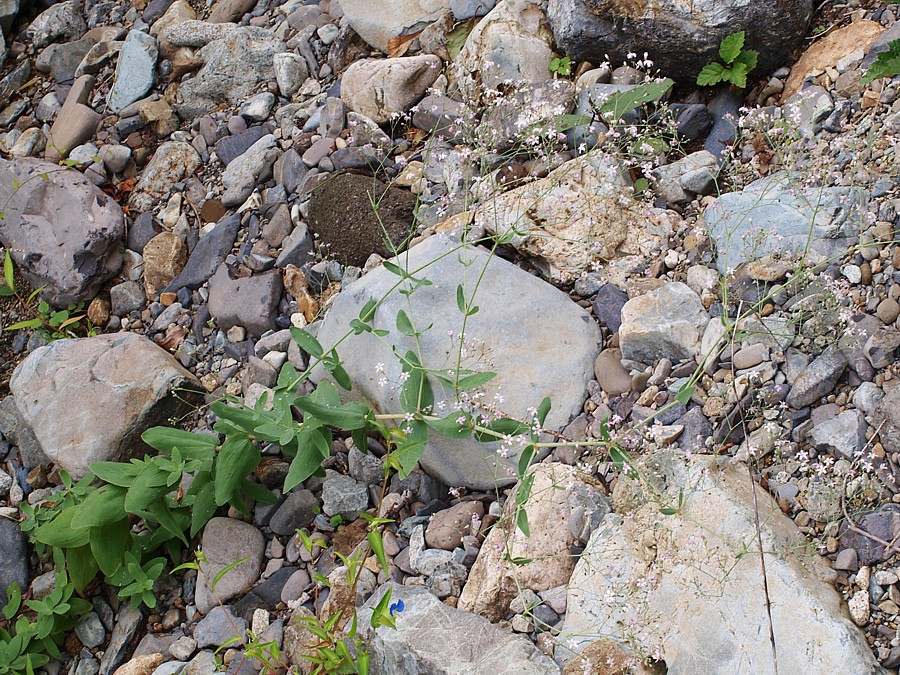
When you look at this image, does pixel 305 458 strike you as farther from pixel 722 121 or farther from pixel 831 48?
pixel 831 48

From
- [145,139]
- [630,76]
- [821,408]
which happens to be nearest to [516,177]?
[630,76]

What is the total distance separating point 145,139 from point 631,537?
3.83 m

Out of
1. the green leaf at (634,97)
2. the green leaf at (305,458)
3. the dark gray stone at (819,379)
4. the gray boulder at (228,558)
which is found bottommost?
the gray boulder at (228,558)

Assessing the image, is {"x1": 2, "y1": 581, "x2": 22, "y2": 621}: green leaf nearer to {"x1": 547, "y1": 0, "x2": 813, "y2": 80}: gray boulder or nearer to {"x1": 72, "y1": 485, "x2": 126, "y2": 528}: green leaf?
{"x1": 72, "y1": 485, "x2": 126, "y2": 528}: green leaf

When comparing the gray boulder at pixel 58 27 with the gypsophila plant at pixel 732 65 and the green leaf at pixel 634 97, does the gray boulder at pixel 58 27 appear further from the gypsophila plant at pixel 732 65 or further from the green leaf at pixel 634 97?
the gypsophila plant at pixel 732 65

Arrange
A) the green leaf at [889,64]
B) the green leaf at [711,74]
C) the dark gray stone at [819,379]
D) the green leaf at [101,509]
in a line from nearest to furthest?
the dark gray stone at [819,379] < the green leaf at [889,64] < the green leaf at [101,509] < the green leaf at [711,74]

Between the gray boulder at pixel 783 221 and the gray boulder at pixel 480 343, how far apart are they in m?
0.65

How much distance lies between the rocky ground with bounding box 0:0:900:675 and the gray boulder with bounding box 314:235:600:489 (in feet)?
0.04

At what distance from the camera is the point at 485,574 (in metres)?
2.73

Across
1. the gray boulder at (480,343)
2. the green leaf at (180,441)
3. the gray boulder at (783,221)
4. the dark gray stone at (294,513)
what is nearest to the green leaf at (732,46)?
the gray boulder at (783,221)

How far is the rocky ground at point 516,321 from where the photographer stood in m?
2.52

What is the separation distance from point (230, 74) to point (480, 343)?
9.07 feet

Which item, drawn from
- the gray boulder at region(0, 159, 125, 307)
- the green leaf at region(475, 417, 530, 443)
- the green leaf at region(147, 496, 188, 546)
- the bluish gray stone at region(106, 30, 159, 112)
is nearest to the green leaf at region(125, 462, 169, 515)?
the green leaf at region(147, 496, 188, 546)

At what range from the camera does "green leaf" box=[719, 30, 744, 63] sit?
11.6 feet
